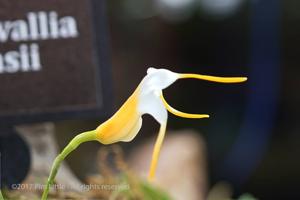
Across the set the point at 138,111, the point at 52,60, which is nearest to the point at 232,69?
the point at 52,60

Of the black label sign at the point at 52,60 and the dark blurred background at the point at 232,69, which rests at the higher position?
the black label sign at the point at 52,60

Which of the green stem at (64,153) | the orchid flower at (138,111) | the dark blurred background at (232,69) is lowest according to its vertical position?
the dark blurred background at (232,69)

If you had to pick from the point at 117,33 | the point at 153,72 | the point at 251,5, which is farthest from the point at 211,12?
the point at 153,72

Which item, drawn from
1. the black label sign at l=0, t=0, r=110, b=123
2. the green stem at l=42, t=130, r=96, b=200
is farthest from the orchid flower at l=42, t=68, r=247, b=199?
the black label sign at l=0, t=0, r=110, b=123

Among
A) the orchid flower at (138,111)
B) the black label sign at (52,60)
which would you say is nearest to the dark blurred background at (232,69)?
the black label sign at (52,60)

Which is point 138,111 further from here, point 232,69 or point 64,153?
point 232,69

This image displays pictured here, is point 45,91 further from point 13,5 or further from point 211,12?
point 211,12

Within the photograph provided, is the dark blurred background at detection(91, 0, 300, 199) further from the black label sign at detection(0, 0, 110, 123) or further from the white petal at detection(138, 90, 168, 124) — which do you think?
the white petal at detection(138, 90, 168, 124)

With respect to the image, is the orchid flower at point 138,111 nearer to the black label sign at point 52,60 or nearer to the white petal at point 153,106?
the white petal at point 153,106
